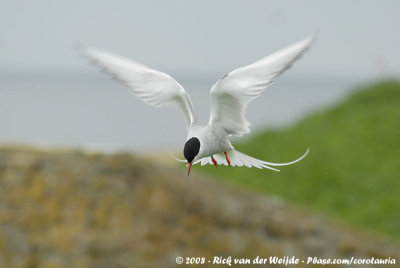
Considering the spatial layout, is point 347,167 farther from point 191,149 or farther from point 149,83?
point 191,149

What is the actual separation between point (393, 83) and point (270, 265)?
9.76 meters

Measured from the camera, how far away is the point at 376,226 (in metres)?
11.6

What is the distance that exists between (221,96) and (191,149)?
0.43ft

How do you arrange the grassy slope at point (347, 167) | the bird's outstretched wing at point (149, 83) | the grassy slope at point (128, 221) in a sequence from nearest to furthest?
the bird's outstretched wing at point (149, 83)
the grassy slope at point (128, 221)
the grassy slope at point (347, 167)

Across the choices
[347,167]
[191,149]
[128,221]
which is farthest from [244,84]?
[347,167]

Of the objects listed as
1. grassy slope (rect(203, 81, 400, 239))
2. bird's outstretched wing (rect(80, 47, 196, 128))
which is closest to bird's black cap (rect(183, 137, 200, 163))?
bird's outstretched wing (rect(80, 47, 196, 128))

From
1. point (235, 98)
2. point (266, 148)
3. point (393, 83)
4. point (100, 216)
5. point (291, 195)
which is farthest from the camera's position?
point (393, 83)

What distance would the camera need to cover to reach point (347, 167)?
1221 centimetres

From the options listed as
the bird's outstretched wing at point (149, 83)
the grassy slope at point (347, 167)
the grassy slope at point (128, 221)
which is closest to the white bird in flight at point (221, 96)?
the bird's outstretched wing at point (149, 83)

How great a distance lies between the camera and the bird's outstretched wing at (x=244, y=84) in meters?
0.79

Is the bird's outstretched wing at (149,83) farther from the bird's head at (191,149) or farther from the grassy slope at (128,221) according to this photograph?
the grassy slope at (128,221)

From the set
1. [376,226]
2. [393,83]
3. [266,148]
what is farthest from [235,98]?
[393,83]

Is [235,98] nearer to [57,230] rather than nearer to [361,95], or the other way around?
[57,230]

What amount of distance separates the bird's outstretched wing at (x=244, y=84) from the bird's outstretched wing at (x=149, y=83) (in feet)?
0.19
